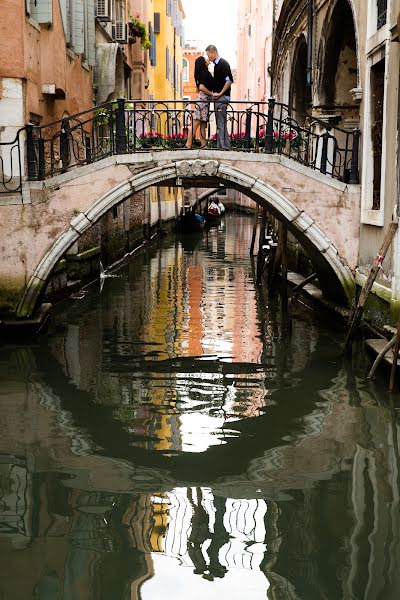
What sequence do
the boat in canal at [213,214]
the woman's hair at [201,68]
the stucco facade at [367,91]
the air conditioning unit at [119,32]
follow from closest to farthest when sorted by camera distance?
the stucco facade at [367,91] → the woman's hair at [201,68] → the air conditioning unit at [119,32] → the boat in canal at [213,214]

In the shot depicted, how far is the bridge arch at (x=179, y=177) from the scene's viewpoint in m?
9.24

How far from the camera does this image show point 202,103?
32.0 feet

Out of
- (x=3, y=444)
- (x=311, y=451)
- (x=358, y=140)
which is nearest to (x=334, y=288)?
(x=358, y=140)

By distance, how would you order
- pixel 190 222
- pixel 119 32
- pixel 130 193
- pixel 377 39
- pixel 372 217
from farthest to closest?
pixel 190 222
pixel 119 32
pixel 130 193
pixel 372 217
pixel 377 39

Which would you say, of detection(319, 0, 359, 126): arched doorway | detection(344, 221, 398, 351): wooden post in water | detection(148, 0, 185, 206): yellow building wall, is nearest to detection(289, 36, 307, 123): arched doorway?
detection(319, 0, 359, 126): arched doorway

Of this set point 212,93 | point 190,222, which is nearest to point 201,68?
point 212,93

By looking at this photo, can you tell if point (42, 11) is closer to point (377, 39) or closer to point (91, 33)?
point (91, 33)

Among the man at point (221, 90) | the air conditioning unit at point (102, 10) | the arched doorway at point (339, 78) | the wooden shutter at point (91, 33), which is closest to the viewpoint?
the man at point (221, 90)

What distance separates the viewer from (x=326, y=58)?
11414 mm

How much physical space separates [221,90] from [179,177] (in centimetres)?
139

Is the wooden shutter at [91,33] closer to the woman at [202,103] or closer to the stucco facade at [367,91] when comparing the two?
the stucco facade at [367,91]

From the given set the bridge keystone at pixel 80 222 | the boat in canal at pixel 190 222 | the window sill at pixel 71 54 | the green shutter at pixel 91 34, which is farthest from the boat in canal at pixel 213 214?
the bridge keystone at pixel 80 222

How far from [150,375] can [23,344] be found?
1.85 meters

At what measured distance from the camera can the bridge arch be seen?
924 centimetres
